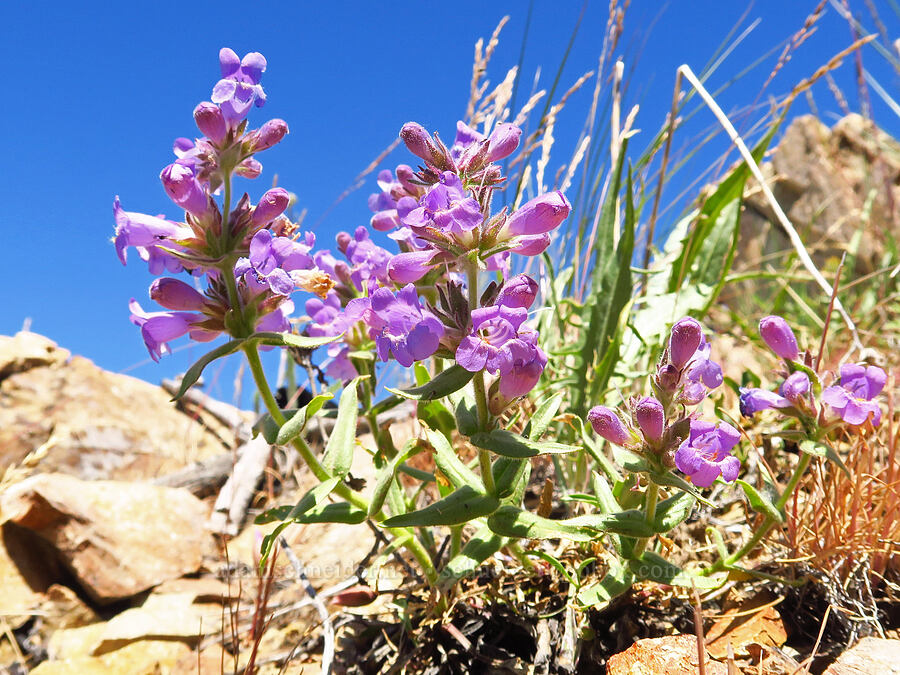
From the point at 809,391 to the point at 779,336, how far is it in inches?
7.5

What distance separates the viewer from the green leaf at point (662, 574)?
193cm

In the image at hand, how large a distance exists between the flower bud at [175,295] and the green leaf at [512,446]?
2.84 feet

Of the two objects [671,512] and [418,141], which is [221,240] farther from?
[671,512]

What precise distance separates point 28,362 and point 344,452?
5.00 meters

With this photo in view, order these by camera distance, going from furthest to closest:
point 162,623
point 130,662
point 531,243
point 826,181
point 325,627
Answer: point 826,181
point 162,623
point 130,662
point 325,627
point 531,243

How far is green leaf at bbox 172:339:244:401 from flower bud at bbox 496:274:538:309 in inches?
29.9

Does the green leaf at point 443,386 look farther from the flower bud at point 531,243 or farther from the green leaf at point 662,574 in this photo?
the green leaf at point 662,574

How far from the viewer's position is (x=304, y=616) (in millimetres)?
3098

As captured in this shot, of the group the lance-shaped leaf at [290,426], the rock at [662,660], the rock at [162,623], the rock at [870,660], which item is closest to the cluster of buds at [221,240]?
the lance-shaped leaf at [290,426]

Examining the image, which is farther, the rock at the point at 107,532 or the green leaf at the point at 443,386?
the rock at the point at 107,532

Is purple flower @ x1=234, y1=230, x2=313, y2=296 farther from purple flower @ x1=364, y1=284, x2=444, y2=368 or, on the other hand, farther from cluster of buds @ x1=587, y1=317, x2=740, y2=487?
cluster of buds @ x1=587, y1=317, x2=740, y2=487

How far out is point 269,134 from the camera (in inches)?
75.7

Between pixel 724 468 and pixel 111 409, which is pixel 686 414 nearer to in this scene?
pixel 724 468

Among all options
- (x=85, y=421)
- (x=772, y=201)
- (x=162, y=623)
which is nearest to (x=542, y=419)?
(x=772, y=201)
